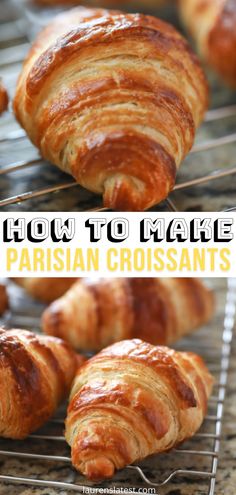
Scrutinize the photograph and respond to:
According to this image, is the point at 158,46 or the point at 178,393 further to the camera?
the point at 178,393

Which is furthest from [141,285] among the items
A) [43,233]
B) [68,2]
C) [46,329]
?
[68,2]

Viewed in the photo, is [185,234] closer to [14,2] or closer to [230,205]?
[230,205]

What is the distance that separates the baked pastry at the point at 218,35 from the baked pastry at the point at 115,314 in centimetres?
44

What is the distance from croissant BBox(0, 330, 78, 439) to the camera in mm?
1174

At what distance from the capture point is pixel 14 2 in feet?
6.11

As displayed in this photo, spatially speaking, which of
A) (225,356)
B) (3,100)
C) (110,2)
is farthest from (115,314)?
(110,2)

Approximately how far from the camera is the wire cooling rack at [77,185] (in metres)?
1.07

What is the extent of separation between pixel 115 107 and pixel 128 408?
1.41 feet

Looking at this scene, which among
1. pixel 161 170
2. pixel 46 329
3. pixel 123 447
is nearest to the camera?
pixel 161 170

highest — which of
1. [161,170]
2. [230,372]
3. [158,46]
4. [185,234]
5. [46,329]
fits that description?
[158,46]

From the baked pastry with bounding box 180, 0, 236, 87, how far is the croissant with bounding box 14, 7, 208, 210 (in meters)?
0.49

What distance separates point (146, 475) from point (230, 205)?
1.45 ft

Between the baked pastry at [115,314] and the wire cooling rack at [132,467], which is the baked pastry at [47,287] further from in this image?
the wire cooling rack at [132,467]

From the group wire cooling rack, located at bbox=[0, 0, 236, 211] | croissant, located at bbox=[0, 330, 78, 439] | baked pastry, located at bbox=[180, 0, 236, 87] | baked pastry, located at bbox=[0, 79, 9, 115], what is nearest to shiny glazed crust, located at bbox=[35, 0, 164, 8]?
baked pastry, located at bbox=[180, 0, 236, 87]
